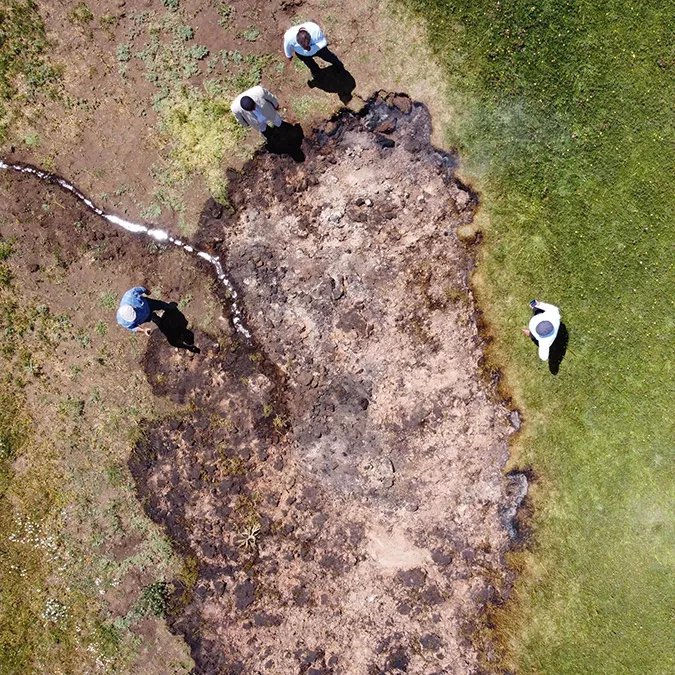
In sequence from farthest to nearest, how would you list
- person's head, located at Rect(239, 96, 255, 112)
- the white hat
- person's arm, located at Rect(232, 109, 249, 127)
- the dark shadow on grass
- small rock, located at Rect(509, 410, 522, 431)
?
small rock, located at Rect(509, 410, 522, 431) → the dark shadow on grass → the white hat → person's arm, located at Rect(232, 109, 249, 127) → person's head, located at Rect(239, 96, 255, 112)

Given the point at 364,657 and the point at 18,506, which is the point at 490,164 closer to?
the point at 364,657

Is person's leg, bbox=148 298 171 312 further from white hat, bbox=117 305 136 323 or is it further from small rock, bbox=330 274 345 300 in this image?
small rock, bbox=330 274 345 300

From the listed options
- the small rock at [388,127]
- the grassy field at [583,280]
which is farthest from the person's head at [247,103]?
the grassy field at [583,280]

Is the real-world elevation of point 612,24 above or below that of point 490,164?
above

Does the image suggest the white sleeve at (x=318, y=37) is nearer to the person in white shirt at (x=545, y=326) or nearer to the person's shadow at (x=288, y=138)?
the person's shadow at (x=288, y=138)

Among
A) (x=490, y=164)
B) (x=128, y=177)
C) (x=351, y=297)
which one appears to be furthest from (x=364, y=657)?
(x=128, y=177)

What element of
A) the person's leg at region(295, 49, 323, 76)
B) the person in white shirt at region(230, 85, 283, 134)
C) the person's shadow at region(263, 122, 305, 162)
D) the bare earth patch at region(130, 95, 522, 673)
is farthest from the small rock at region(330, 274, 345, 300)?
the person's leg at region(295, 49, 323, 76)
